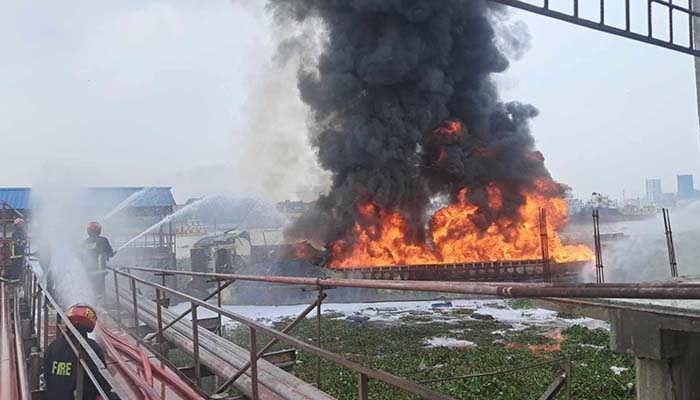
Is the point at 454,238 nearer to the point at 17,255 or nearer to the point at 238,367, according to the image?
the point at 17,255

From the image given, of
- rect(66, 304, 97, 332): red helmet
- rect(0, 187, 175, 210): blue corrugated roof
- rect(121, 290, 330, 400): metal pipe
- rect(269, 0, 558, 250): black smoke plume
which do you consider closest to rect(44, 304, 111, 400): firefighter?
rect(66, 304, 97, 332): red helmet

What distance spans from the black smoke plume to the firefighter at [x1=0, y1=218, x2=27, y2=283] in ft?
61.7

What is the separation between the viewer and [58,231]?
36.6ft

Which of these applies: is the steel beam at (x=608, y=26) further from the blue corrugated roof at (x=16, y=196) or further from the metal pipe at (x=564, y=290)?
the blue corrugated roof at (x=16, y=196)

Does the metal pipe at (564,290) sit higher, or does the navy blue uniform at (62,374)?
the metal pipe at (564,290)

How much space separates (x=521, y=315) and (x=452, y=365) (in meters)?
6.42

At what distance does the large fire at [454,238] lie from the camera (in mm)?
26844

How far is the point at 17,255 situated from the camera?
32.8 feet

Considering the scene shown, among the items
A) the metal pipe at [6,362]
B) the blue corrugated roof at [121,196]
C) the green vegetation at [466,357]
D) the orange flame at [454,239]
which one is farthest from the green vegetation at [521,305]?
the blue corrugated roof at [121,196]

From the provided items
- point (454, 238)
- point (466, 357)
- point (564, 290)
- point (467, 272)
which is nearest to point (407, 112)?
point (454, 238)

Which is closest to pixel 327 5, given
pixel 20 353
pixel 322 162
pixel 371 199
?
pixel 322 162

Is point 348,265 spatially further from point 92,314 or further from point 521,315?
point 92,314

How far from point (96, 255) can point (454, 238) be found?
72.5 feet

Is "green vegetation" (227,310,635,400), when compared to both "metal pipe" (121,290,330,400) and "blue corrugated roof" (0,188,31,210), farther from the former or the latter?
"blue corrugated roof" (0,188,31,210)
